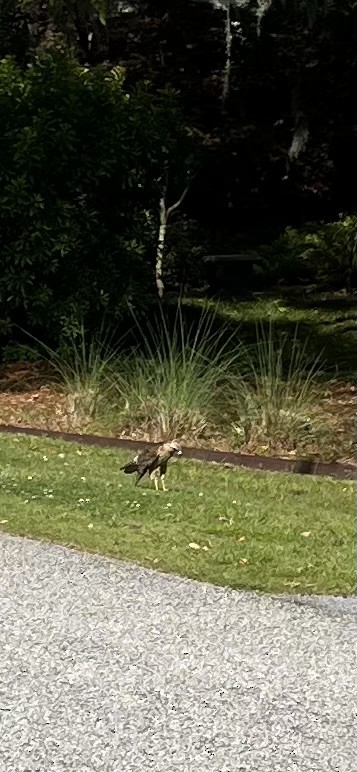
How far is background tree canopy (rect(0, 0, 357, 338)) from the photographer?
13.2m

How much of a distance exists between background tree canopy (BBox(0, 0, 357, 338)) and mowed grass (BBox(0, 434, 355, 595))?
3.16 metres

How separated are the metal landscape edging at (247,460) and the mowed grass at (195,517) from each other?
0.21m

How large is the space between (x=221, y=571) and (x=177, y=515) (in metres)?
1.47

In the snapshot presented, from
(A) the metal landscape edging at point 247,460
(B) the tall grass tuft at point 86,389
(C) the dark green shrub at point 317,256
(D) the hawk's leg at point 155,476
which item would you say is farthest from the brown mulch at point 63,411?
(C) the dark green shrub at point 317,256

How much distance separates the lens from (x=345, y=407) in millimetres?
11508

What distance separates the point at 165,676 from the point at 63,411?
6.67 metres

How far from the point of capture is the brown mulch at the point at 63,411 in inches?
417

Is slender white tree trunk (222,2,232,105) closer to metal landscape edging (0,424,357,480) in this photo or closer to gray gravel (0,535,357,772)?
metal landscape edging (0,424,357,480)

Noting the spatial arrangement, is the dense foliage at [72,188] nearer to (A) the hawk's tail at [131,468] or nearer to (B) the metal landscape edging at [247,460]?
(B) the metal landscape edging at [247,460]

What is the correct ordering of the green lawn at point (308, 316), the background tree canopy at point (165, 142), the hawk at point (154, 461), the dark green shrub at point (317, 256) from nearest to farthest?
the hawk at point (154, 461) < the background tree canopy at point (165, 142) < the green lawn at point (308, 316) < the dark green shrub at point (317, 256)

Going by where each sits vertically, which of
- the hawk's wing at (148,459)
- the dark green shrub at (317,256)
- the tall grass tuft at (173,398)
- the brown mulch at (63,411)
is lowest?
the dark green shrub at (317,256)

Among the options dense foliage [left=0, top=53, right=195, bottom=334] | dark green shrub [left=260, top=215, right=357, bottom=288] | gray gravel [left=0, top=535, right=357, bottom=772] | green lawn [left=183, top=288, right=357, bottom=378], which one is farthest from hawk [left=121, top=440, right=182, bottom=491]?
dark green shrub [left=260, top=215, right=357, bottom=288]

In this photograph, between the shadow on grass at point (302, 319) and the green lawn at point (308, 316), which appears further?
the green lawn at point (308, 316)

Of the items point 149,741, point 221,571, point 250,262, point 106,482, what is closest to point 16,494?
point 106,482
